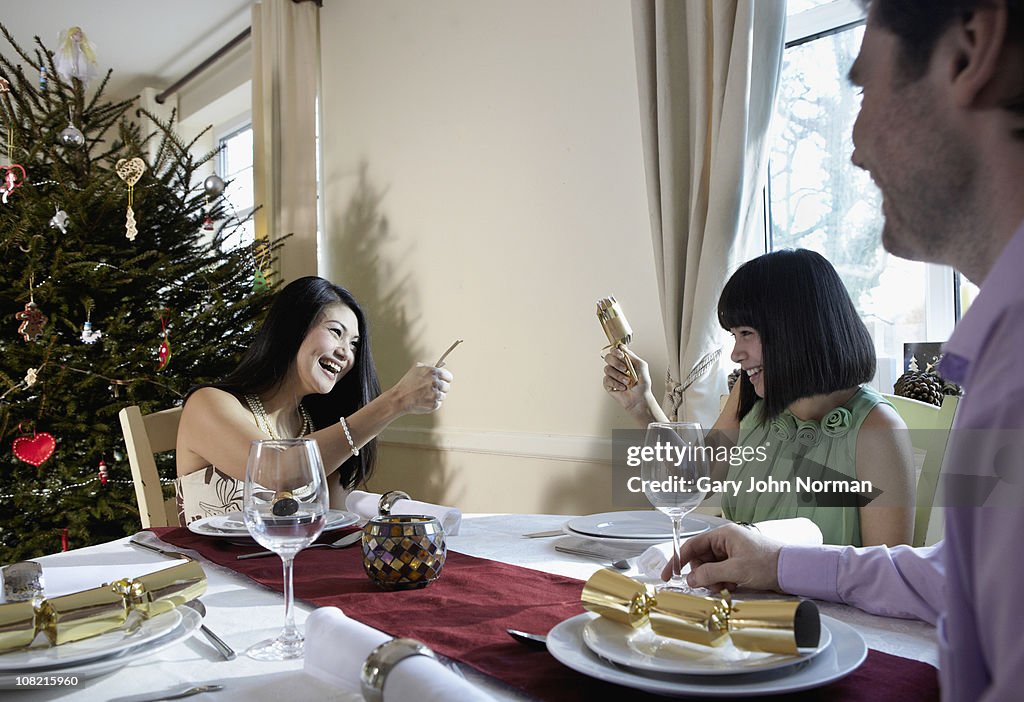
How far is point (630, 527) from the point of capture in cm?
133

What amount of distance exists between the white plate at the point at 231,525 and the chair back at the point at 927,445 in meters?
1.13

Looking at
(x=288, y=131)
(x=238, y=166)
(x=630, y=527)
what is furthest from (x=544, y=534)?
(x=238, y=166)

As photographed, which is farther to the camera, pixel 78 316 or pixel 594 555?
pixel 78 316

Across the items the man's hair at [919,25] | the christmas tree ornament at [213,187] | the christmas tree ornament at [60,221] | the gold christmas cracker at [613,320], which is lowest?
the gold christmas cracker at [613,320]

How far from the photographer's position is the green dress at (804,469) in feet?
5.34

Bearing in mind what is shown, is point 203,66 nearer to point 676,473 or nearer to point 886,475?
point 886,475

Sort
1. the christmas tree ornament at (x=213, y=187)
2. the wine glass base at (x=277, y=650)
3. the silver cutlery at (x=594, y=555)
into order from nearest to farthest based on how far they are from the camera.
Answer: the wine glass base at (x=277, y=650) → the silver cutlery at (x=594, y=555) → the christmas tree ornament at (x=213, y=187)

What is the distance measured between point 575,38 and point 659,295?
986 millimetres

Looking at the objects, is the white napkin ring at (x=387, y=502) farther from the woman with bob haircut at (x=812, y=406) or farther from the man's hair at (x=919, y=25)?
the man's hair at (x=919, y=25)

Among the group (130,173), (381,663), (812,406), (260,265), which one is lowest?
(381,663)

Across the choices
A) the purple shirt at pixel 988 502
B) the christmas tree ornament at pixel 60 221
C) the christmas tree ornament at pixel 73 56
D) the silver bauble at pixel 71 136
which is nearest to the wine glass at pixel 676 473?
the purple shirt at pixel 988 502

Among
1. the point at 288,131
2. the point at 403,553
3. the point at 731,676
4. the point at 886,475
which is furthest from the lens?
A: the point at 288,131

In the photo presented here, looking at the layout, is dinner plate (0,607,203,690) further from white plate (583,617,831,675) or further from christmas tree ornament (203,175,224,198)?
christmas tree ornament (203,175,224,198)

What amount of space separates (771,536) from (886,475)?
0.65 metres
